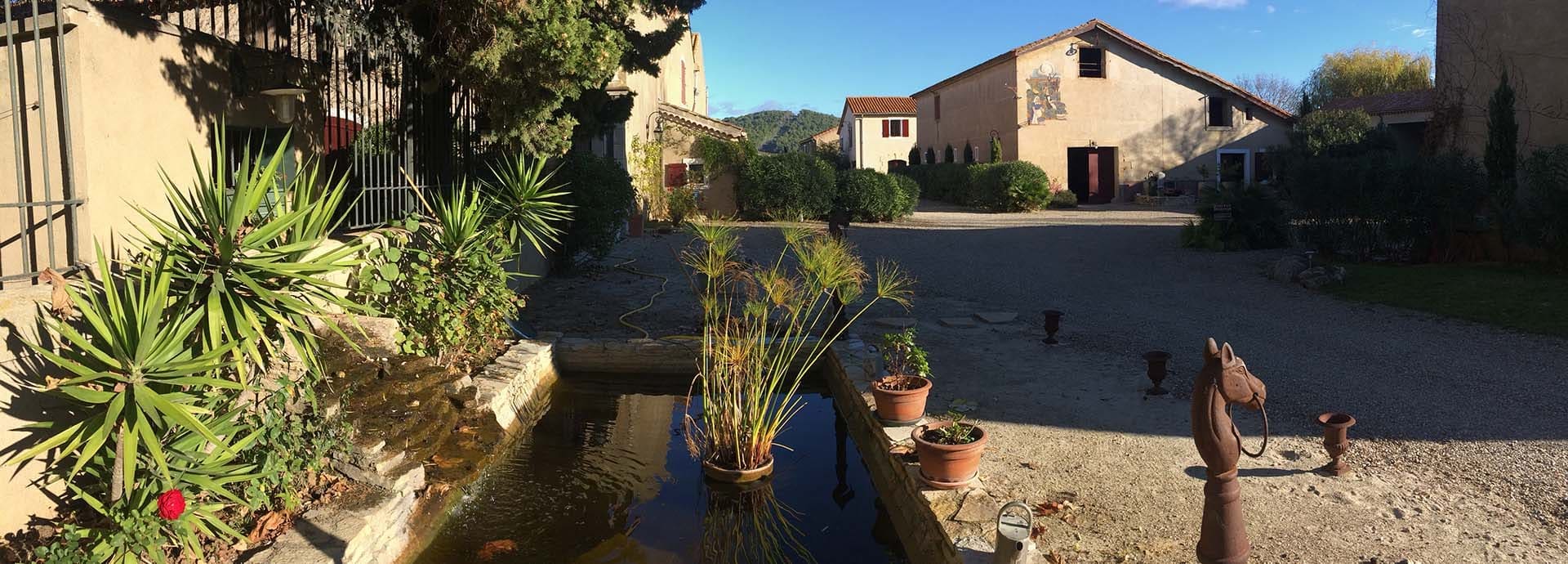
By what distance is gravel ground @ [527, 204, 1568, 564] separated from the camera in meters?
4.38

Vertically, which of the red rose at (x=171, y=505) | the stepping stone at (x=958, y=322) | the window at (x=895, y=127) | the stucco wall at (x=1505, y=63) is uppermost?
the window at (x=895, y=127)

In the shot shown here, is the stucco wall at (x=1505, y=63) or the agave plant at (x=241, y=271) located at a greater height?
the stucco wall at (x=1505, y=63)

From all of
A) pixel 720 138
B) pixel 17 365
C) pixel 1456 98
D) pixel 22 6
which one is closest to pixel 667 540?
pixel 17 365

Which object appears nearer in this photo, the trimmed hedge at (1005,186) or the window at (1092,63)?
the trimmed hedge at (1005,186)

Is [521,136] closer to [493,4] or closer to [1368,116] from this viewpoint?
[493,4]

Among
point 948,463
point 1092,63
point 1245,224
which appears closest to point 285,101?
point 948,463

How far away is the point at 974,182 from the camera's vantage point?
29922 mm

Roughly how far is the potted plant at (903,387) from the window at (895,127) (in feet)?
145

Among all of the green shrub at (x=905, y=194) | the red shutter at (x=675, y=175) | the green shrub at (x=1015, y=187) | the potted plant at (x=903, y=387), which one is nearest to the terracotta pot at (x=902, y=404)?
the potted plant at (x=903, y=387)

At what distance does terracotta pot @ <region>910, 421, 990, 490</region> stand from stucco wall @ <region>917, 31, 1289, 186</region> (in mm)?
27768

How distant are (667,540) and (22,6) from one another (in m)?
6.07

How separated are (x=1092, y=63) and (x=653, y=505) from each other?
96.4 ft

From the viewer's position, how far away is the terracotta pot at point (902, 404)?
5.95 meters

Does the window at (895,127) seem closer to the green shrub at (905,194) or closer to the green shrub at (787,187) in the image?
the green shrub at (905,194)
